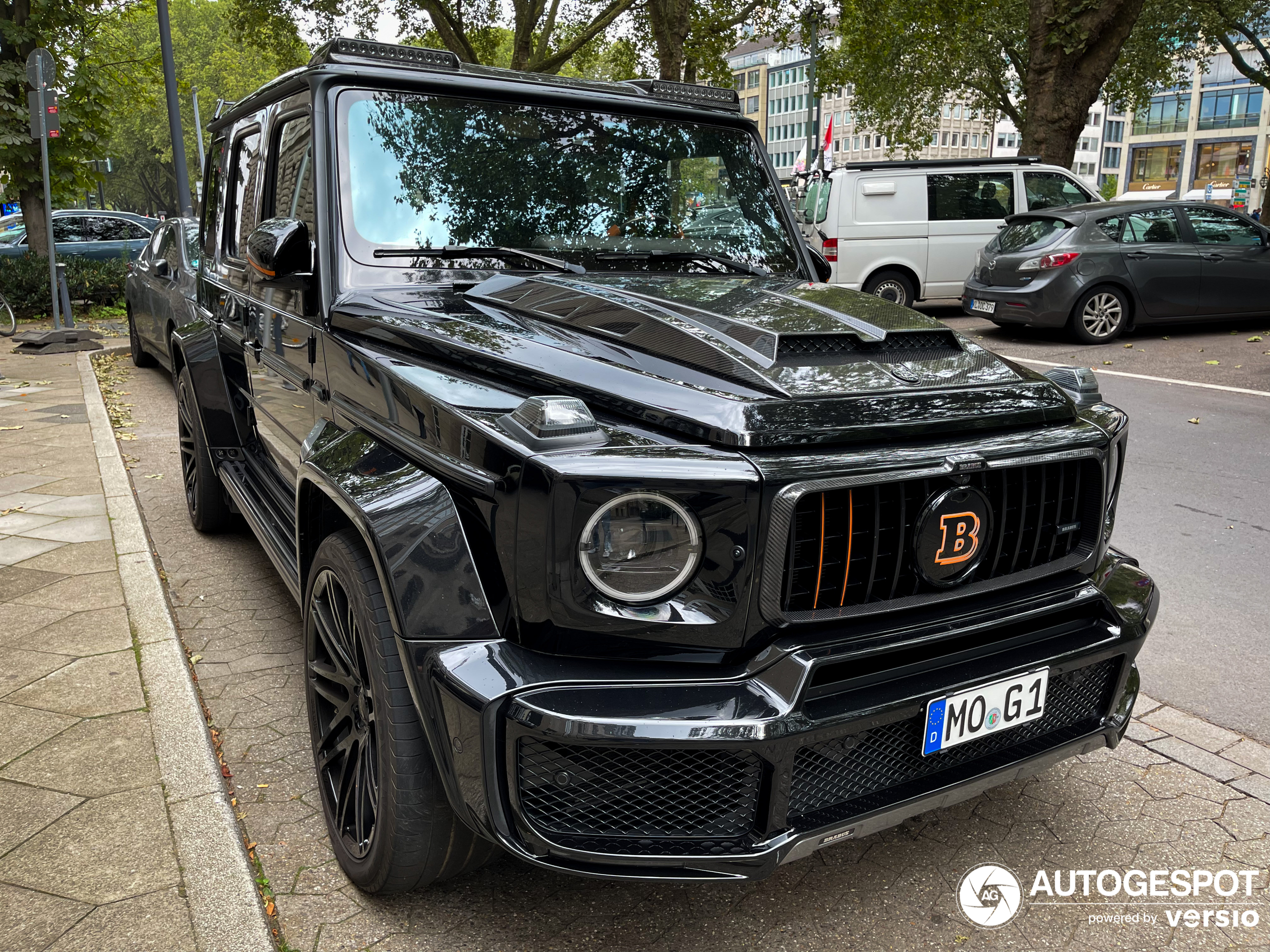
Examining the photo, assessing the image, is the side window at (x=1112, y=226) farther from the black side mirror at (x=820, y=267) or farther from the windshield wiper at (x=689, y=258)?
the windshield wiper at (x=689, y=258)

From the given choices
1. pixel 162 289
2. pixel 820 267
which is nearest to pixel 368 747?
pixel 820 267

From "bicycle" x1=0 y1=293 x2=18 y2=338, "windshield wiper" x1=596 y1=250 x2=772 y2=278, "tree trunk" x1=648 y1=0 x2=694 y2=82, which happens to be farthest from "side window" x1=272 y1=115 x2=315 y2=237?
"tree trunk" x1=648 y1=0 x2=694 y2=82

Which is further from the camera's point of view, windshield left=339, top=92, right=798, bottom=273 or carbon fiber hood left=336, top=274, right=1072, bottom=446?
windshield left=339, top=92, right=798, bottom=273

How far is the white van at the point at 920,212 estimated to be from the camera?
47.7 feet

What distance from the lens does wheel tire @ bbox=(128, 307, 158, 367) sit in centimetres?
1138

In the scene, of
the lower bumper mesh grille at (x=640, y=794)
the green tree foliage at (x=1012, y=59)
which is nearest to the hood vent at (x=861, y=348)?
the lower bumper mesh grille at (x=640, y=794)

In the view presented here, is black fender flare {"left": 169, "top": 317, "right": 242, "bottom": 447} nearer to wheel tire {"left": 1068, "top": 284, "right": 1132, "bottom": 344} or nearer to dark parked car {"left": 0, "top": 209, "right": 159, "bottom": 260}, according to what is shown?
wheel tire {"left": 1068, "top": 284, "right": 1132, "bottom": 344}

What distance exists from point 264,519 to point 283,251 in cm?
122

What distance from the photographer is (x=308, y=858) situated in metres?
2.66

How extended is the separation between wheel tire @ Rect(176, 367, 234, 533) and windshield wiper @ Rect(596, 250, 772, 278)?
2616 millimetres

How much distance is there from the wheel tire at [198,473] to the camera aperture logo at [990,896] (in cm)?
386

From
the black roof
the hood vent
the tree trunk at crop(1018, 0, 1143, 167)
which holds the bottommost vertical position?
the hood vent

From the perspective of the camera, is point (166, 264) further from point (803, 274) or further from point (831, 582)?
point (831, 582)

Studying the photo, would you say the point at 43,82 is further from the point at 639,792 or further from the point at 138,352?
the point at 639,792
